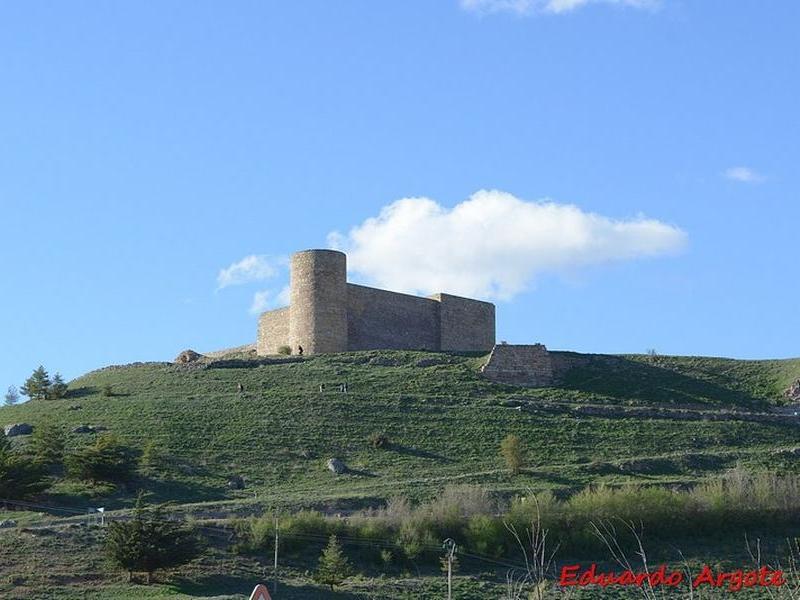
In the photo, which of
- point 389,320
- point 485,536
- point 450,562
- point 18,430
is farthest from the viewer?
point 389,320

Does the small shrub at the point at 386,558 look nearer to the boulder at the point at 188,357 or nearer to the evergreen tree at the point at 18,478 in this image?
the evergreen tree at the point at 18,478

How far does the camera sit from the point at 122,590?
94.2 ft

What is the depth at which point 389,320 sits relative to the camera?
54688 millimetres

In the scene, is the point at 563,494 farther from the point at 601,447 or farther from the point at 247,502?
the point at 247,502

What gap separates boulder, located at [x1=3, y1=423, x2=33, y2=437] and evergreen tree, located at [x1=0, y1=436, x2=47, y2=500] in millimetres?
6852

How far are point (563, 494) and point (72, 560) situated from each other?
12915 millimetres

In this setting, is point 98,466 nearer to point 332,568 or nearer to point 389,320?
point 332,568

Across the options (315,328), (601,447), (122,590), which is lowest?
(122,590)

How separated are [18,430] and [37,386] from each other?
6846 mm

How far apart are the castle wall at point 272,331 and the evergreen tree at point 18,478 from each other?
1793 cm

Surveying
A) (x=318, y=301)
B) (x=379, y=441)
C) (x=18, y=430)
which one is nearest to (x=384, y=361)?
(x=318, y=301)

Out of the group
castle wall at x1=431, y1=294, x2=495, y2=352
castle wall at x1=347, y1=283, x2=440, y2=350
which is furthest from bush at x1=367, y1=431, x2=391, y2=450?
castle wall at x1=431, y1=294, x2=495, y2=352

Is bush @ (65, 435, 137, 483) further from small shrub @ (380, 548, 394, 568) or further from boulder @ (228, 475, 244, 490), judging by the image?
small shrub @ (380, 548, 394, 568)

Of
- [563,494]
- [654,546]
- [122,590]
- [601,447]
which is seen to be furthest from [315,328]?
[122,590]
